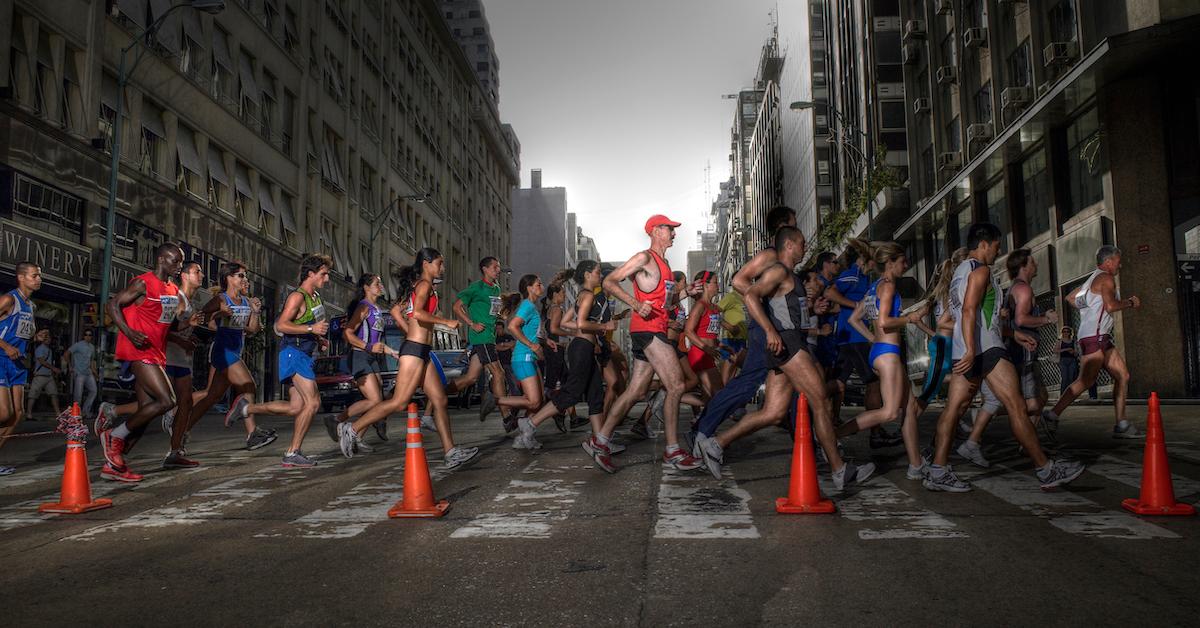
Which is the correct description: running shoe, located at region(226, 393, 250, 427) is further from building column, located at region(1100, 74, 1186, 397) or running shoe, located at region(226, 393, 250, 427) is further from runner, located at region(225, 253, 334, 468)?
building column, located at region(1100, 74, 1186, 397)

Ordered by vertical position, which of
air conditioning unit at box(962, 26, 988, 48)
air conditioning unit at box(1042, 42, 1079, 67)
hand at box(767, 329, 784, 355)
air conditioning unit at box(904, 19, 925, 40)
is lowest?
hand at box(767, 329, 784, 355)

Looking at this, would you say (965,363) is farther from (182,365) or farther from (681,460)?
(182,365)

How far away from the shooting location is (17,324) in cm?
836

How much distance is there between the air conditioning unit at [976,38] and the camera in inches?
1048

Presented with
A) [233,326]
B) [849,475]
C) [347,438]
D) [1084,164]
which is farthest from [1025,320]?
[1084,164]

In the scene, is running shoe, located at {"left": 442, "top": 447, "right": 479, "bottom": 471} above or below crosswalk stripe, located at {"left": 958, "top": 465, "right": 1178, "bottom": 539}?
above

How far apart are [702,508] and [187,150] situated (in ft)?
79.3

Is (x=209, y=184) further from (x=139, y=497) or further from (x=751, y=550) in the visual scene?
(x=751, y=550)

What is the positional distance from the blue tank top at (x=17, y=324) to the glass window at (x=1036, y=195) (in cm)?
2048

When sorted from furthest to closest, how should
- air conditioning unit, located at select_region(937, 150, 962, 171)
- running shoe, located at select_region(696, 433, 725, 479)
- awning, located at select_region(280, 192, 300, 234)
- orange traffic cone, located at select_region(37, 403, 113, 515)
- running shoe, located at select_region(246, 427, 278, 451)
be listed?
awning, located at select_region(280, 192, 300, 234)
air conditioning unit, located at select_region(937, 150, 962, 171)
running shoe, located at select_region(246, 427, 278, 451)
running shoe, located at select_region(696, 433, 725, 479)
orange traffic cone, located at select_region(37, 403, 113, 515)

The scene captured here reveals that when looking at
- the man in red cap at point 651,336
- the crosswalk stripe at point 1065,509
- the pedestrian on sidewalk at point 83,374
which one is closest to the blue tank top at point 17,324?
the man in red cap at point 651,336

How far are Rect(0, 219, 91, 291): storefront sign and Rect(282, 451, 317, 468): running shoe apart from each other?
40.5 feet

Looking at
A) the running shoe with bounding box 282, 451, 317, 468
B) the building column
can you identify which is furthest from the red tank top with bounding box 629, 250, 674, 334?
the building column

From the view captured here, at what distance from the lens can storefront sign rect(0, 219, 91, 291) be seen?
18.0 meters
